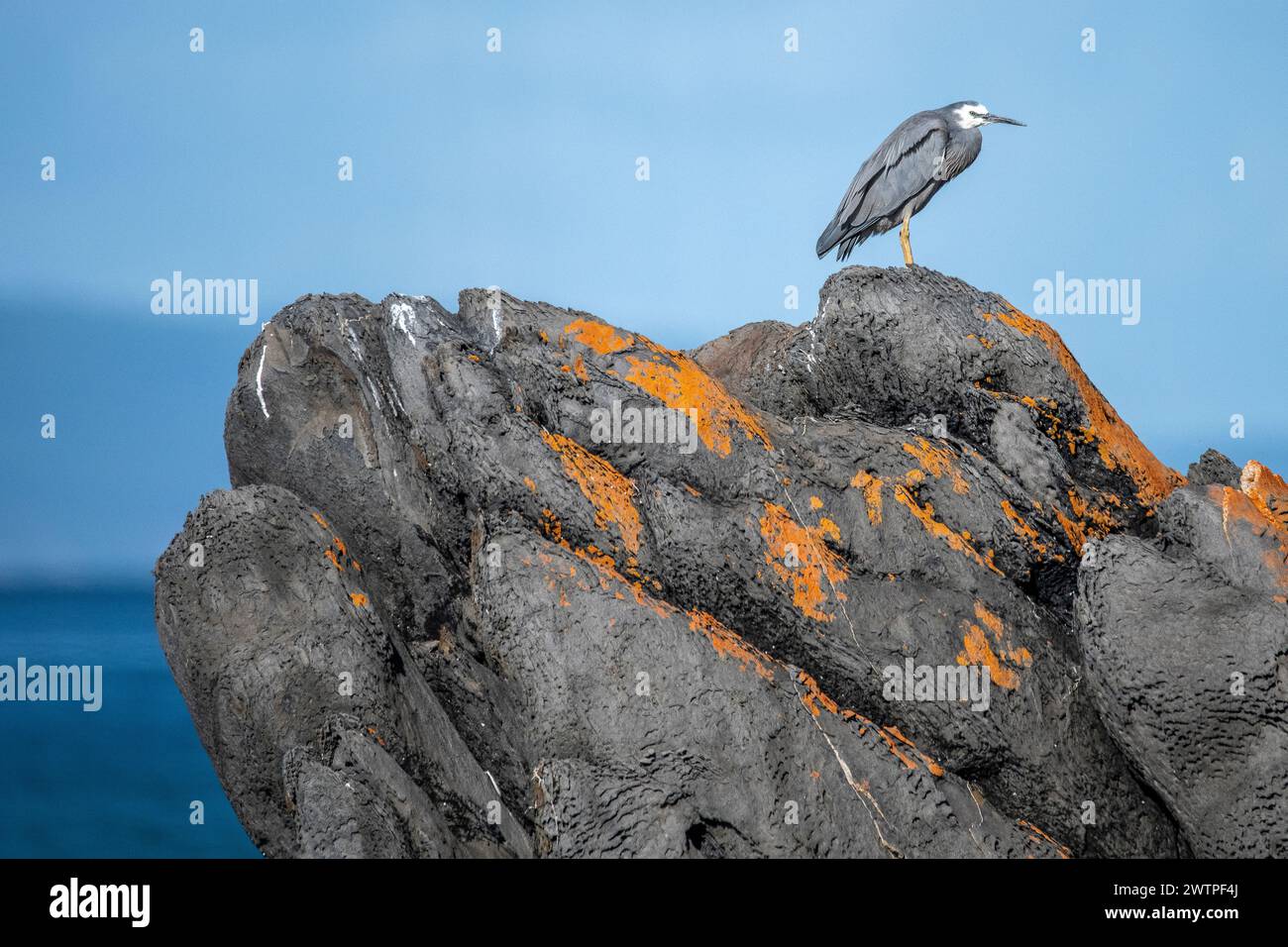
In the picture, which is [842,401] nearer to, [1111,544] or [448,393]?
[1111,544]

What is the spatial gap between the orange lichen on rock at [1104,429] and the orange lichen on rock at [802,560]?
9.93ft

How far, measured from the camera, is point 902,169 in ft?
44.6

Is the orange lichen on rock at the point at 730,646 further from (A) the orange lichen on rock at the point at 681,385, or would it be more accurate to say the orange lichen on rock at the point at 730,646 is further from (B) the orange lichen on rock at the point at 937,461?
(B) the orange lichen on rock at the point at 937,461

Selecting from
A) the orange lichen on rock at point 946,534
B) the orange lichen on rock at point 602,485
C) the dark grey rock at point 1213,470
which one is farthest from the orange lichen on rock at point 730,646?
the dark grey rock at point 1213,470

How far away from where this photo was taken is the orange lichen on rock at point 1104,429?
439 inches

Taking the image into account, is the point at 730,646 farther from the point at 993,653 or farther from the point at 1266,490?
the point at 1266,490

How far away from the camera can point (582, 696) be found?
9.30 meters

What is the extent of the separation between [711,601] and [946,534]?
218 cm

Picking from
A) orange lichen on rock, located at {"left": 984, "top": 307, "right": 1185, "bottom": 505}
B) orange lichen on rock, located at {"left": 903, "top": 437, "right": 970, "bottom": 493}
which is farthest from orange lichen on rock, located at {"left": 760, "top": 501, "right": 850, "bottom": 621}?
orange lichen on rock, located at {"left": 984, "top": 307, "right": 1185, "bottom": 505}

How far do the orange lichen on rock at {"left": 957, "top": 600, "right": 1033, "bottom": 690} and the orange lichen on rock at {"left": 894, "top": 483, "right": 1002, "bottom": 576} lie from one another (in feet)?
1.58

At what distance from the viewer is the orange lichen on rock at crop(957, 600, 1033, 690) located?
9789 mm

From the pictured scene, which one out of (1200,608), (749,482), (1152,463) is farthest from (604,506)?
(1152,463)

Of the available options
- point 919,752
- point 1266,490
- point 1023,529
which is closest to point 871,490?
point 1023,529

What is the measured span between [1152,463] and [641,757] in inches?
241
